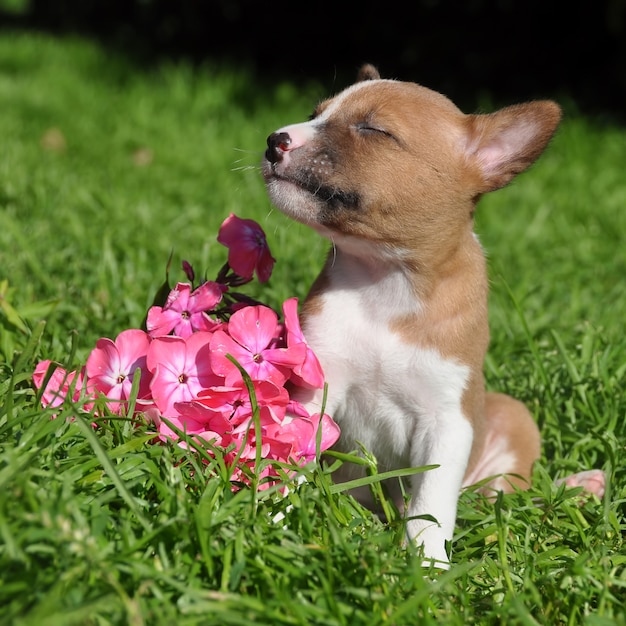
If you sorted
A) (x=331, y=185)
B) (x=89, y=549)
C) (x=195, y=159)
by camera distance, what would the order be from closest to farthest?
(x=89, y=549)
(x=331, y=185)
(x=195, y=159)

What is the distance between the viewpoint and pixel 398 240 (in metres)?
2.98

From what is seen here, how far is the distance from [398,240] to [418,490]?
32.4 inches

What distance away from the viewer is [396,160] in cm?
294

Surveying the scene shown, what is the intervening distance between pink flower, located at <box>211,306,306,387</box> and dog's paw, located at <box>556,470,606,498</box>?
1.21 metres

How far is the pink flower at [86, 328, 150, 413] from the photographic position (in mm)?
2961

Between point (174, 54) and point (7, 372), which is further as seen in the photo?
point (174, 54)

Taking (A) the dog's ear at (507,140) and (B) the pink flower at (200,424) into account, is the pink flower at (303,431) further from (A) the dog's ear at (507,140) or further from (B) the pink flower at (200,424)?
(A) the dog's ear at (507,140)

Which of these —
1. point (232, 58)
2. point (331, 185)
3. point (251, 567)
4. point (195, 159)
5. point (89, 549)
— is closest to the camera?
point (89, 549)

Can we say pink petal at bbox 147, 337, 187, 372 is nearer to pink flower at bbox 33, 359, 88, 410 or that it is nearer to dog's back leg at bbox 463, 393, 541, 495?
pink flower at bbox 33, 359, 88, 410

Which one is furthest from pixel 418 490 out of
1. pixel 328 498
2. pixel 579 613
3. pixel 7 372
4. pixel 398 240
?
pixel 7 372

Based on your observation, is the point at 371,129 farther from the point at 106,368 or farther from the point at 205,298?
the point at 106,368

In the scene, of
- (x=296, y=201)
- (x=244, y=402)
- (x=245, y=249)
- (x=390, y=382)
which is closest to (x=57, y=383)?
(x=244, y=402)

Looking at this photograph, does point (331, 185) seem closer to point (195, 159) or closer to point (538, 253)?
point (538, 253)

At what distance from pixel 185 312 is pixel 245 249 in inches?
12.2
